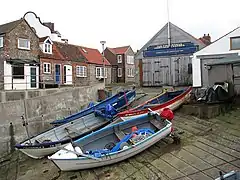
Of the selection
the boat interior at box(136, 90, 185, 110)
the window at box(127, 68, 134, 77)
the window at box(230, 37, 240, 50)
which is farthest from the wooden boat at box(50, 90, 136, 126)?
the window at box(127, 68, 134, 77)

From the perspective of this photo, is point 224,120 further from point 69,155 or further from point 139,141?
point 69,155

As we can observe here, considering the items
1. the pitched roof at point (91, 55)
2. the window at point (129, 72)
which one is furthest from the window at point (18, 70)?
the window at point (129, 72)

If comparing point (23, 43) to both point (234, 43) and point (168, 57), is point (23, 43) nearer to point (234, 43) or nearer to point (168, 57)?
point (168, 57)

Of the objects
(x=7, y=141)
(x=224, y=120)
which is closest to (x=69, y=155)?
(x=7, y=141)

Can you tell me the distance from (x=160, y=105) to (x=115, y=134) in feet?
11.0

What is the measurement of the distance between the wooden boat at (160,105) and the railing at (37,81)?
8347 mm

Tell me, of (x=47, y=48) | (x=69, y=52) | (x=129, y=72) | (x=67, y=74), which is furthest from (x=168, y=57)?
(x=129, y=72)

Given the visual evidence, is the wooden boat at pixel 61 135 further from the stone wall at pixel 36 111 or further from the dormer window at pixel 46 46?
the dormer window at pixel 46 46

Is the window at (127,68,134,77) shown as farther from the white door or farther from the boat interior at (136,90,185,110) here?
the boat interior at (136,90,185,110)

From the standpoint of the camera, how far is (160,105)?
12109 mm

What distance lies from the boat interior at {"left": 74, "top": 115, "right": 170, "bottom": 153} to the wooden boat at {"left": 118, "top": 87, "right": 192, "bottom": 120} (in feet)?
3.21

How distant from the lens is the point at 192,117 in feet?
38.4

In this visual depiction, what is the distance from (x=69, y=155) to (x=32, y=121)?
651 cm

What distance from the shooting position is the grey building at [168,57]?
1984cm
